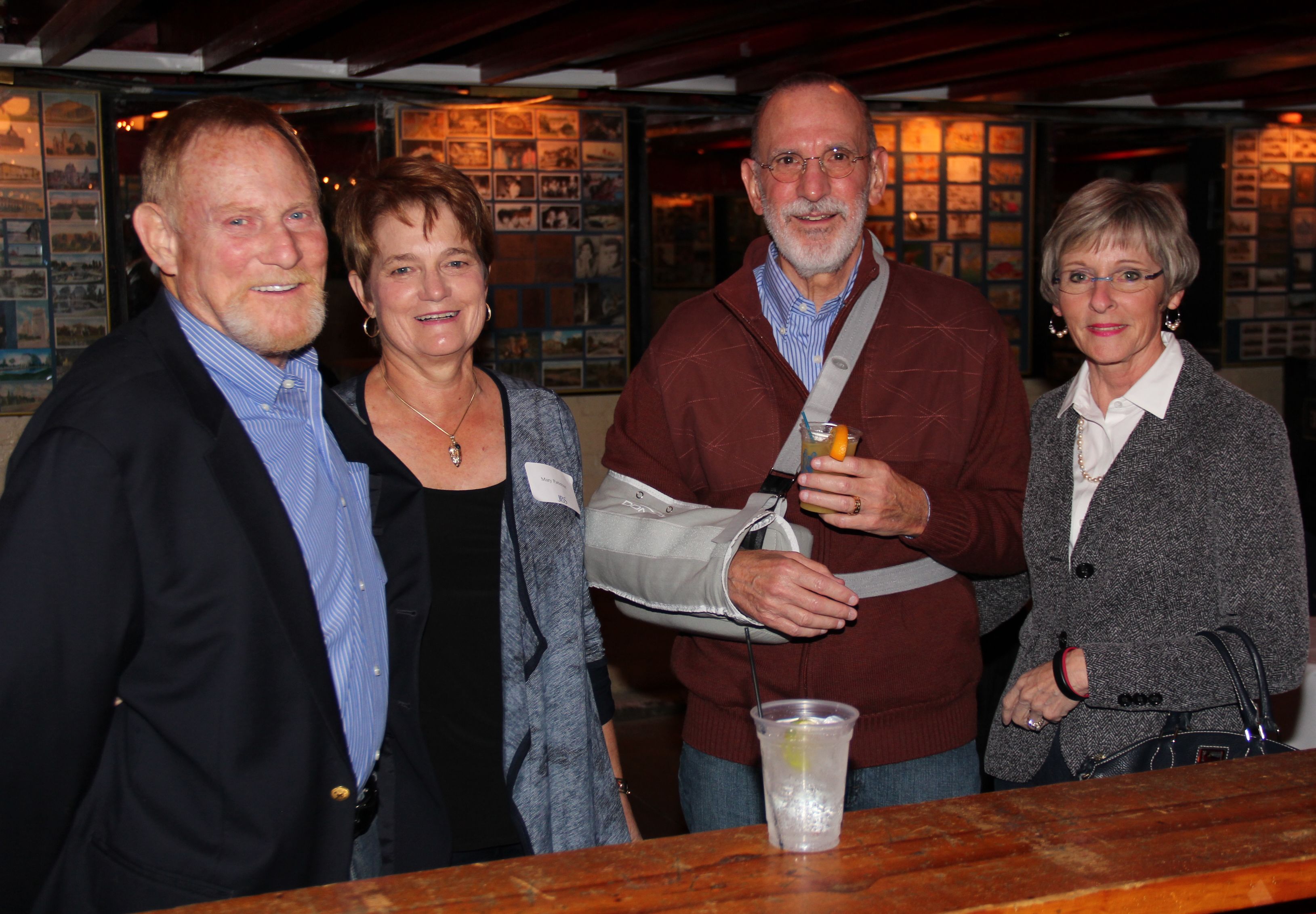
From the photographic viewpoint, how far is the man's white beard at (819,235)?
2230 mm

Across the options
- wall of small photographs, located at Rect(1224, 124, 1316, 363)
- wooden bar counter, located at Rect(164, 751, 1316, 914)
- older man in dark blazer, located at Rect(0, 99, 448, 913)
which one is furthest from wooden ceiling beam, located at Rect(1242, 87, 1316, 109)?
older man in dark blazer, located at Rect(0, 99, 448, 913)

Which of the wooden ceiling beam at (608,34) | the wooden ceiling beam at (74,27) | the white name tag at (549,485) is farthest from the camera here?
the wooden ceiling beam at (608,34)

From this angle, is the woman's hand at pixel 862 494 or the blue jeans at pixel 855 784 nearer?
the woman's hand at pixel 862 494

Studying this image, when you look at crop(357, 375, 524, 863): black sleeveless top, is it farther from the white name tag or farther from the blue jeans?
the blue jeans

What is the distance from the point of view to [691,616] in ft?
6.91

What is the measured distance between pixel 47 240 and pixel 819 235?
4.14 m

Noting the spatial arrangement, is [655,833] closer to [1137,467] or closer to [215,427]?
[1137,467]

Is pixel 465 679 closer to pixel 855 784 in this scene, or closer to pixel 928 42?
pixel 855 784

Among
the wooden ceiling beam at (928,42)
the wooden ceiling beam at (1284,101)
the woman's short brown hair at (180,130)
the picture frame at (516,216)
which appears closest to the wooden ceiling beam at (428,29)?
the picture frame at (516,216)

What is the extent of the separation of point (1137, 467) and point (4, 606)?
6.12 ft

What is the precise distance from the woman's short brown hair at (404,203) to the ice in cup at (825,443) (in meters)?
0.74

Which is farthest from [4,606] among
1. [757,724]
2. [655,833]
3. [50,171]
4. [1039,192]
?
[1039,192]

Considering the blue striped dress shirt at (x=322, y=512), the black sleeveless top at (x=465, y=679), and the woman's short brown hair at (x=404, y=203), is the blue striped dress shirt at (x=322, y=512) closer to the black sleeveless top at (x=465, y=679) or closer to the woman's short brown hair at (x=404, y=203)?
the black sleeveless top at (x=465, y=679)

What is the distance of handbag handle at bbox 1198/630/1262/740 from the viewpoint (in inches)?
75.6
